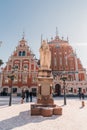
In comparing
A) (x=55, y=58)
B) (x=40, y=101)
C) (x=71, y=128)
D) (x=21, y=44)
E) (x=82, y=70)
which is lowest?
(x=71, y=128)

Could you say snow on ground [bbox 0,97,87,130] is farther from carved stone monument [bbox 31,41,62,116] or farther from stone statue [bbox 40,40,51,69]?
stone statue [bbox 40,40,51,69]

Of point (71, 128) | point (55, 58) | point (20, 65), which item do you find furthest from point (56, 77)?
point (71, 128)

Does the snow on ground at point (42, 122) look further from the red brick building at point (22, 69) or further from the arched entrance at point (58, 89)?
the arched entrance at point (58, 89)

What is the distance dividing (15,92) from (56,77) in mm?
11414

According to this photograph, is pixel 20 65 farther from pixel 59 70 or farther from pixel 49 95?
pixel 49 95

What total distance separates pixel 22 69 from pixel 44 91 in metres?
27.3

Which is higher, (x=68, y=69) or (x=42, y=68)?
(x=68, y=69)

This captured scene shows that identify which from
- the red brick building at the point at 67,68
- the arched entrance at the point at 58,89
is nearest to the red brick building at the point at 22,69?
the arched entrance at the point at 58,89

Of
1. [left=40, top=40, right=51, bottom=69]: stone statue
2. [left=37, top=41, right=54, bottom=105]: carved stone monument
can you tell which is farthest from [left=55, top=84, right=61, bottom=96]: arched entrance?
[left=37, top=41, right=54, bottom=105]: carved stone monument

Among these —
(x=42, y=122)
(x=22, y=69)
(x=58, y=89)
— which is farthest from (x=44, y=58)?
(x=58, y=89)

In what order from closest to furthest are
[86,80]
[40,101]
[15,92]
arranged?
[40,101] → [15,92] → [86,80]

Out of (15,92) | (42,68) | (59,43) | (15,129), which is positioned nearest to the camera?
(15,129)

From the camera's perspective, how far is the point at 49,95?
10.6m

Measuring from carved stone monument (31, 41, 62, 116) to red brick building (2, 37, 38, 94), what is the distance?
83.7 feet
